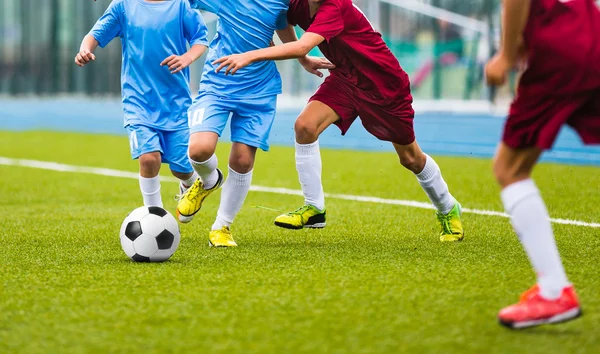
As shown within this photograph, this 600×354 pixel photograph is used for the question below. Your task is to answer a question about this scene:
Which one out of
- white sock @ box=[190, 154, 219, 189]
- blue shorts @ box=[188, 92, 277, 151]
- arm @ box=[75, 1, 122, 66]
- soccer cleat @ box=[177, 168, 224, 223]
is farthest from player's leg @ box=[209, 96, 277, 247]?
arm @ box=[75, 1, 122, 66]

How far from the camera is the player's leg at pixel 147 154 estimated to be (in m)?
5.86

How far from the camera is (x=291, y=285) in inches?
166

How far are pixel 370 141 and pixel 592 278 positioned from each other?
1168 cm

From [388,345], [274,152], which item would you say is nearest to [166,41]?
[388,345]

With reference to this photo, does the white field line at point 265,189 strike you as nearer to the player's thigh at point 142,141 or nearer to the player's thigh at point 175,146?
the player's thigh at point 175,146

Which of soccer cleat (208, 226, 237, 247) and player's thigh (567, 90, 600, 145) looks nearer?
player's thigh (567, 90, 600, 145)

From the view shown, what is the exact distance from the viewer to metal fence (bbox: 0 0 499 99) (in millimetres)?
15203

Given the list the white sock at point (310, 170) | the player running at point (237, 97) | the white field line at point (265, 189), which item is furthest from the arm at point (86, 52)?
the white field line at point (265, 189)

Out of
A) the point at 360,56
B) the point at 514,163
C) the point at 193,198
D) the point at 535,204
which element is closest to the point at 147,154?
the point at 193,198

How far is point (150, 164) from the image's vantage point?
589cm

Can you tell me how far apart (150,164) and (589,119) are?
3135mm

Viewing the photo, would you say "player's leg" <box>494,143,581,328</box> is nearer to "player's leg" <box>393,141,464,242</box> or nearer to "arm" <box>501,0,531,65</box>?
"arm" <box>501,0,531,65</box>

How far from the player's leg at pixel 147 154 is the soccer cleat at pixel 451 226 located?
69.8 inches

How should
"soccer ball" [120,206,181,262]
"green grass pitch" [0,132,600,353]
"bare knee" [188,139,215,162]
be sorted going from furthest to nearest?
"bare knee" [188,139,215,162], "soccer ball" [120,206,181,262], "green grass pitch" [0,132,600,353]
